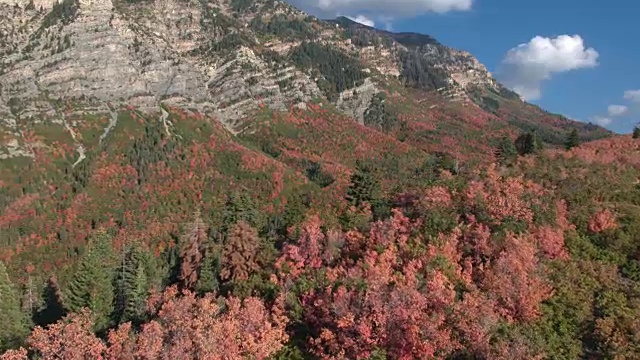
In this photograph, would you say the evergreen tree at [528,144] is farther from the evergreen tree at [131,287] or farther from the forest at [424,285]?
the evergreen tree at [131,287]

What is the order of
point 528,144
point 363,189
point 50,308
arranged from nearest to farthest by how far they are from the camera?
point 363,189, point 50,308, point 528,144

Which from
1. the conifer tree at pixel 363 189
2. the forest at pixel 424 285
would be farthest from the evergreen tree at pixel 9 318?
the conifer tree at pixel 363 189

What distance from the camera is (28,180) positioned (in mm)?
154250

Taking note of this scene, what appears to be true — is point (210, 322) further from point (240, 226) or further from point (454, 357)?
point (240, 226)

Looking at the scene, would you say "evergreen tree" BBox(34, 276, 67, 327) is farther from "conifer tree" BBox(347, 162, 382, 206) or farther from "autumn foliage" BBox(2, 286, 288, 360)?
"conifer tree" BBox(347, 162, 382, 206)

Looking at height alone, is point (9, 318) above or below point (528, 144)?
below

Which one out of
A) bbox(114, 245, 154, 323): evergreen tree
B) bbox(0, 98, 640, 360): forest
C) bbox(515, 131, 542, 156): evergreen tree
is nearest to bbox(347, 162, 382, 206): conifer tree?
bbox(0, 98, 640, 360): forest

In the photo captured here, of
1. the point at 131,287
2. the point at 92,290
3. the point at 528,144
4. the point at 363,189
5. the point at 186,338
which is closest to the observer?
the point at 186,338

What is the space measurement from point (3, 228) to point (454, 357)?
455 ft

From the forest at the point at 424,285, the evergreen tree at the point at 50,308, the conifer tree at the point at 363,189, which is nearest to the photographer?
the forest at the point at 424,285

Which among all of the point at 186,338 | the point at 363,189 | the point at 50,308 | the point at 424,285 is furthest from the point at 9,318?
the point at 424,285

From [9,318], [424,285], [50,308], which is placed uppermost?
[424,285]

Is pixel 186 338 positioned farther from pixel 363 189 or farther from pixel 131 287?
pixel 131 287

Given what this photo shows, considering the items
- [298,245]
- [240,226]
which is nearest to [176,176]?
[240,226]
